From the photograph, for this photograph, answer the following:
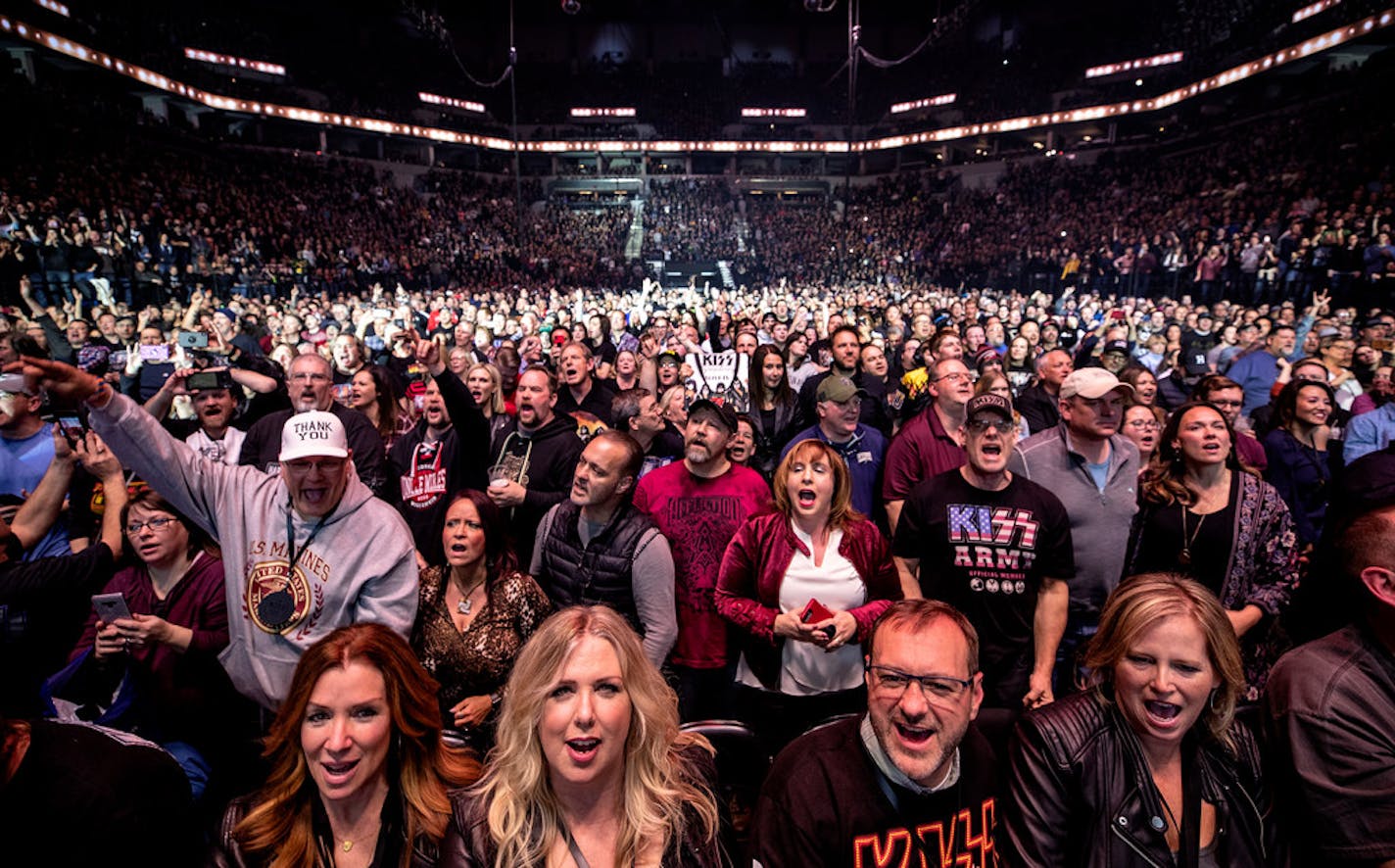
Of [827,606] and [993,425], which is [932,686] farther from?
[993,425]

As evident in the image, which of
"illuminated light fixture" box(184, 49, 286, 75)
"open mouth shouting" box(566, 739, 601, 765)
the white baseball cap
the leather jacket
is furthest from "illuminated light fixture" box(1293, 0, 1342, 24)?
"illuminated light fixture" box(184, 49, 286, 75)

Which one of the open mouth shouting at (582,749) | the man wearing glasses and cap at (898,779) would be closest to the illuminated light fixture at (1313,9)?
the man wearing glasses and cap at (898,779)

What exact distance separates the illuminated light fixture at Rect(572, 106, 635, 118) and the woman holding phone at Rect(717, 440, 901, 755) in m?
46.1

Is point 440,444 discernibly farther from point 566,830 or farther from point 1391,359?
point 1391,359

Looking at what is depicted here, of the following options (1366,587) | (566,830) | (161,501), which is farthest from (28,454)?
(1366,587)

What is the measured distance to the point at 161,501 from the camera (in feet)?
9.36

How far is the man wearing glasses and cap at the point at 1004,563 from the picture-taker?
3.00 meters

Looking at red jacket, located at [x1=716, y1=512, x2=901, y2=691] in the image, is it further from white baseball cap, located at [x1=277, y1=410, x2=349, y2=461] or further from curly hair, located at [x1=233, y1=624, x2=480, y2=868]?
white baseball cap, located at [x1=277, y1=410, x2=349, y2=461]

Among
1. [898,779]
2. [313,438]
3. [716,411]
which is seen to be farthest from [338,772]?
[716,411]

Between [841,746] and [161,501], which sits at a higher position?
[161,501]

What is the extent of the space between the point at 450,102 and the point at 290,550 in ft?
150

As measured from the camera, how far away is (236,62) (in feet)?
111

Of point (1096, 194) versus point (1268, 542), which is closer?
point (1268, 542)

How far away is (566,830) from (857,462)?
2.95m
